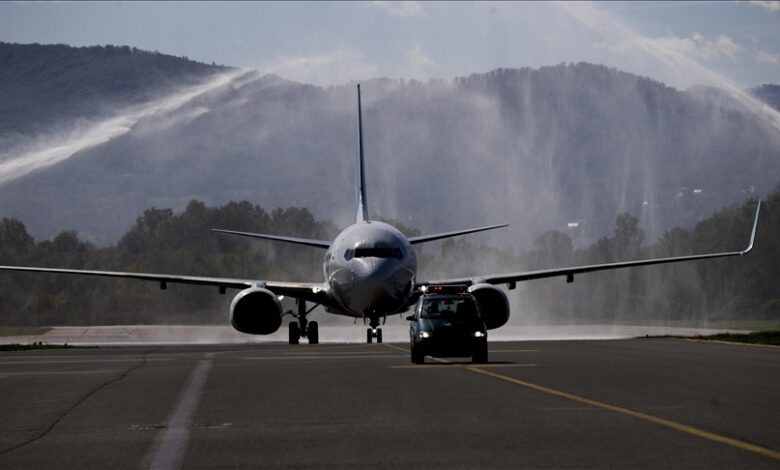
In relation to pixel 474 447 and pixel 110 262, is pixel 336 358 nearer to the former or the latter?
pixel 474 447

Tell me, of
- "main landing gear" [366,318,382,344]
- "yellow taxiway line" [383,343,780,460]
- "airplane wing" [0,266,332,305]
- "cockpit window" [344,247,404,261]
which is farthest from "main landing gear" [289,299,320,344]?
"yellow taxiway line" [383,343,780,460]

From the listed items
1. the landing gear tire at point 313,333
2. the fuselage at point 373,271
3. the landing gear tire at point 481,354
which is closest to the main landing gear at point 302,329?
the landing gear tire at point 313,333

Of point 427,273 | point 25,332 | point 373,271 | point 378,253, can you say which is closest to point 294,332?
point 378,253

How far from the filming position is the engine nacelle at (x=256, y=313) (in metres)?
54.4

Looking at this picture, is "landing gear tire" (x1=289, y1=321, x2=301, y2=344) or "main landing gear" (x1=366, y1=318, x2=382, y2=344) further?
"landing gear tire" (x1=289, y1=321, x2=301, y2=344)

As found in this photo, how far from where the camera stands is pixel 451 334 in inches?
1312

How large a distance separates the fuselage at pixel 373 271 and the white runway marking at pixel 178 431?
2379 cm

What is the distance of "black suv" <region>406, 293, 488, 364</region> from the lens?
109 feet

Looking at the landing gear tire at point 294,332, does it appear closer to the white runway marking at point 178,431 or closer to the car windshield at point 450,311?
the car windshield at point 450,311

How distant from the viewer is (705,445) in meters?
14.8

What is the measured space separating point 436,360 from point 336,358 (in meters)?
3.31

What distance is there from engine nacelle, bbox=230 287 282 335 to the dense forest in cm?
4893

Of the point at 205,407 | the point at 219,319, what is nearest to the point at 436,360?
the point at 205,407

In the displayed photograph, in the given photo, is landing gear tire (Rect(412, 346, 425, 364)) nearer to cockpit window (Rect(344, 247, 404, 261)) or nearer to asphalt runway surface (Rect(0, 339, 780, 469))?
asphalt runway surface (Rect(0, 339, 780, 469))
